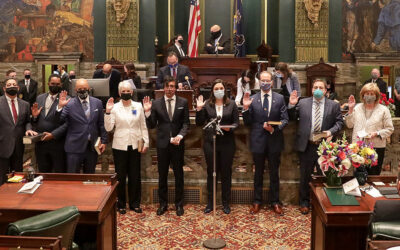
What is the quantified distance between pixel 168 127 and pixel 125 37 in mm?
7560

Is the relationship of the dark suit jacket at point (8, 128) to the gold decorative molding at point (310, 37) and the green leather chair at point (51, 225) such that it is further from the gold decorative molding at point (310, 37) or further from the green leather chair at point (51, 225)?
the gold decorative molding at point (310, 37)

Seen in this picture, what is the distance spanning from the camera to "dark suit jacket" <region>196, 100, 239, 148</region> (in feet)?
23.1

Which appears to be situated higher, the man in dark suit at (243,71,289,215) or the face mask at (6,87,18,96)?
→ the face mask at (6,87,18,96)

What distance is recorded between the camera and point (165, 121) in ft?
23.3

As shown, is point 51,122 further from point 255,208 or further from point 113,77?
point 255,208

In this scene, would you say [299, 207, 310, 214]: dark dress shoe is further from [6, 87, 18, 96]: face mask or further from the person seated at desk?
[6, 87, 18, 96]: face mask

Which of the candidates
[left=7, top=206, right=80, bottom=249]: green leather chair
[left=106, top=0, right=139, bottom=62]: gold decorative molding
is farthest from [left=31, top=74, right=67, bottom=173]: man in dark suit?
[left=106, top=0, right=139, bottom=62]: gold decorative molding

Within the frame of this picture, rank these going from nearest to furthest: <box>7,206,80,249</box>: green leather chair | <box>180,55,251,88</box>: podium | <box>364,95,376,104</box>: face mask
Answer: <box>7,206,80,249</box>: green leather chair
<box>364,95,376,104</box>: face mask
<box>180,55,251,88</box>: podium

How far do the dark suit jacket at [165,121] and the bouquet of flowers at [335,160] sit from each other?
2.50 meters

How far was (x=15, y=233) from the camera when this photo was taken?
351 cm

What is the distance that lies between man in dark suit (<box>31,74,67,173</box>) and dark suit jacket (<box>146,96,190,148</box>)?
1250 millimetres

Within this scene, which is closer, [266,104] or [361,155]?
[361,155]

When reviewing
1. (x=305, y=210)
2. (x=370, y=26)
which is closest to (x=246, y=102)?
(x=305, y=210)

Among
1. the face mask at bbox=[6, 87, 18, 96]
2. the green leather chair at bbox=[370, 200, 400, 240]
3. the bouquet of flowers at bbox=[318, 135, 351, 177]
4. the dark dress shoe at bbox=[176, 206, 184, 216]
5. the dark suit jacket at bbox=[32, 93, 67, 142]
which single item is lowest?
the dark dress shoe at bbox=[176, 206, 184, 216]
